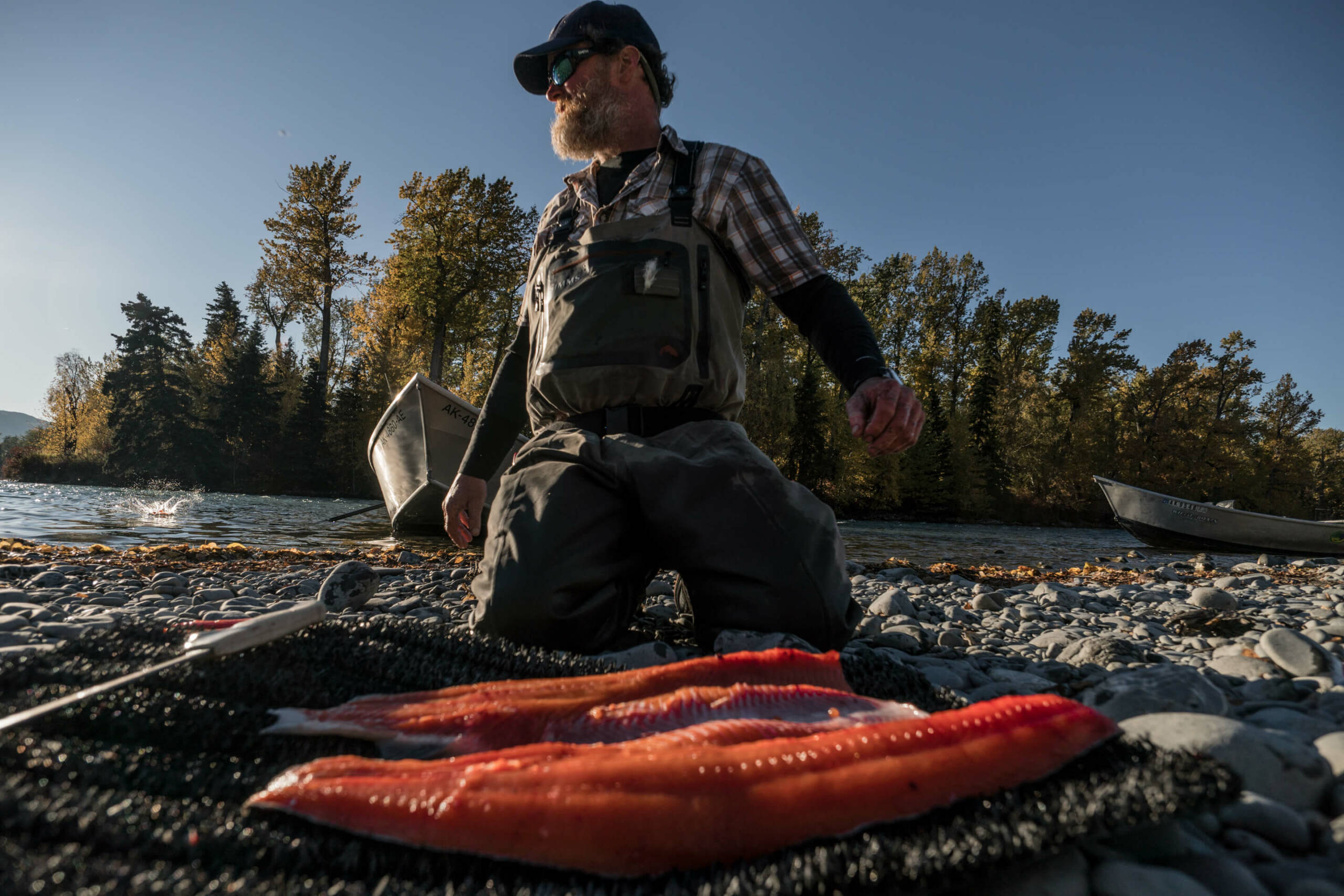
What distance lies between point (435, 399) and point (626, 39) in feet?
17.5

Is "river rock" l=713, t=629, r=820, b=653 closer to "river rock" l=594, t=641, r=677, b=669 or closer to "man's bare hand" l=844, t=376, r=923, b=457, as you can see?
"river rock" l=594, t=641, r=677, b=669

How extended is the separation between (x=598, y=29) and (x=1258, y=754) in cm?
381

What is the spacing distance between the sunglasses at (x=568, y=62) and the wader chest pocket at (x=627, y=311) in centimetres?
123

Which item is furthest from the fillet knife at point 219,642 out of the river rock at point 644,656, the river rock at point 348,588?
the river rock at point 348,588

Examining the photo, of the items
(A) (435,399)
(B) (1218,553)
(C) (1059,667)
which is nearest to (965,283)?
(B) (1218,553)

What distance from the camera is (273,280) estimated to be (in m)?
31.7

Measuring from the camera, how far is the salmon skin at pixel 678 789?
79 cm

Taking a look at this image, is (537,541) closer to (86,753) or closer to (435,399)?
(86,753)

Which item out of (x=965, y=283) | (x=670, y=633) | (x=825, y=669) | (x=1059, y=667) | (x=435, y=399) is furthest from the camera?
(x=965, y=283)

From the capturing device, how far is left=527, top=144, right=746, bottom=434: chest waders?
2.57m

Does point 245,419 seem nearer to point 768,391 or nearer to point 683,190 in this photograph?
point 768,391

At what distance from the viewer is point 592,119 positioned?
3.25 meters

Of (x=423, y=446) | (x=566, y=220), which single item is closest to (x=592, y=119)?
(x=566, y=220)

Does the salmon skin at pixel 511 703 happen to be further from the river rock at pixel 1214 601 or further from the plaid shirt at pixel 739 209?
the river rock at pixel 1214 601
